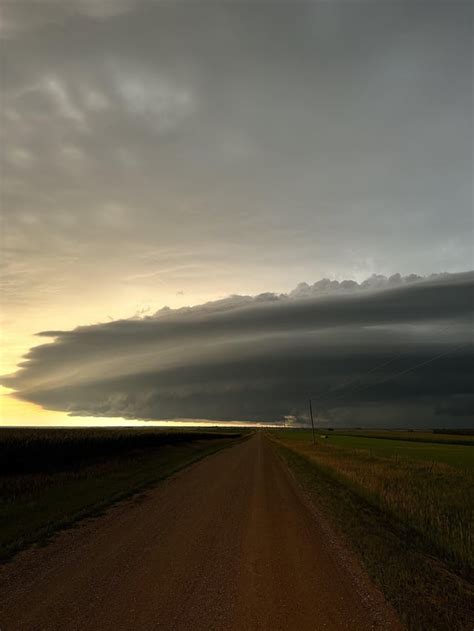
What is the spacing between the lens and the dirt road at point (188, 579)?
253 inches

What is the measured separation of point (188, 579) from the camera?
8.12 m

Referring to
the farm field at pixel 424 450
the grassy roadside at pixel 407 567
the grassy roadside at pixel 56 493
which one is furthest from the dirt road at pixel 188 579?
the farm field at pixel 424 450

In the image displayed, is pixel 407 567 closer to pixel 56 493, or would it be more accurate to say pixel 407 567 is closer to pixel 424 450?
pixel 56 493

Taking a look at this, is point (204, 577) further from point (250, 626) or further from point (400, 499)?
point (400, 499)

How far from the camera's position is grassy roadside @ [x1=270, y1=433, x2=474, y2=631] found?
22.8 feet

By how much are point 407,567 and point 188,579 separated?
4.96 m

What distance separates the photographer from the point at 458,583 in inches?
339

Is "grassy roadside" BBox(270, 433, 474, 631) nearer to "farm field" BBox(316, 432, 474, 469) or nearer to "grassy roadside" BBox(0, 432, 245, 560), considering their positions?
"grassy roadside" BBox(0, 432, 245, 560)

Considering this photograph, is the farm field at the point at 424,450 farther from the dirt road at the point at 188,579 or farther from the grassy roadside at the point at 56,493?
the dirt road at the point at 188,579

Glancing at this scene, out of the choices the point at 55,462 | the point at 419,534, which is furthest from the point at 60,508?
the point at 55,462

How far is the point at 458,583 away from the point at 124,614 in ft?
22.7

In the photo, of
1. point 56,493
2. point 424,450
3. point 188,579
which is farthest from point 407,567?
point 424,450

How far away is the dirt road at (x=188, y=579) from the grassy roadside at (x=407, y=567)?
0.58 metres

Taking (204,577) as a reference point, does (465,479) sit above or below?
below
